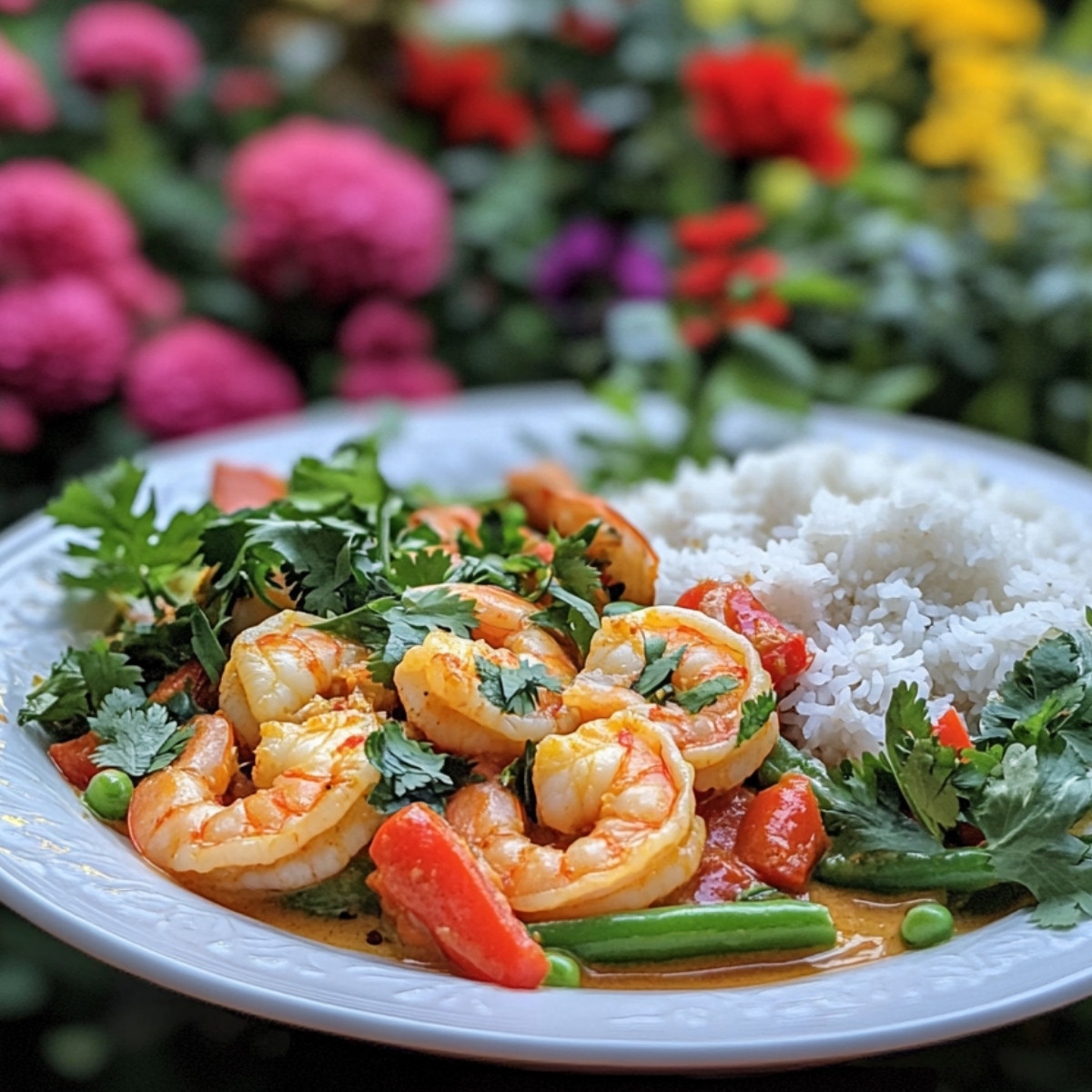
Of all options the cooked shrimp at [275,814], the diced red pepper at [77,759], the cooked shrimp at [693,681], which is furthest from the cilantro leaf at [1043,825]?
the diced red pepper at [77,759]

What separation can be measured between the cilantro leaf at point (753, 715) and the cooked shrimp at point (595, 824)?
13cm

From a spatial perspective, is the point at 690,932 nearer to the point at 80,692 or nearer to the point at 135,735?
the point at 135,735

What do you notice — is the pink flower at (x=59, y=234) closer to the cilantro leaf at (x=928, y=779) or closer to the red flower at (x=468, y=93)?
the red flower at (x=468, y=93)

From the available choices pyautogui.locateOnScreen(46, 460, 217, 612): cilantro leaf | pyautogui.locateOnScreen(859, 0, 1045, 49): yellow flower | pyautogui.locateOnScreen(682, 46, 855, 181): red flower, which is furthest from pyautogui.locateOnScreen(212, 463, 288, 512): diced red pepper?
pyautogui.locateOnScreen(859, 0, 1045, 49): yellow flower

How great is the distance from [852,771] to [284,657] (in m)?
0.86

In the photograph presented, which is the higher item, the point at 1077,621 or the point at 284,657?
the point at 1077,621

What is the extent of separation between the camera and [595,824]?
180 cm

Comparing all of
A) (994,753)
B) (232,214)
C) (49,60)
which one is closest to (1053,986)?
(994,753)

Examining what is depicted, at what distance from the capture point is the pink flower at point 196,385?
11.5 feet

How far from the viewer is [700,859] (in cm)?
187

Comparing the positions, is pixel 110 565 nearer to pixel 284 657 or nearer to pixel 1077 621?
pixel 284 657

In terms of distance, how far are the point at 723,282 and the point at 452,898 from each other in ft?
7.38

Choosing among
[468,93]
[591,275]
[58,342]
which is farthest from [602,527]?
[468,93]

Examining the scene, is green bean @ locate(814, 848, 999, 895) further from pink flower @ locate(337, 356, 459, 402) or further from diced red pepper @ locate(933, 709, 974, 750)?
pink flower @ locate(337, 356, 459, 402)
